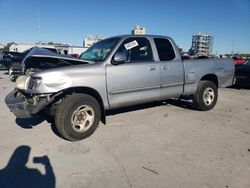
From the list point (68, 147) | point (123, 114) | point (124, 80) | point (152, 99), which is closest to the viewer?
point (68, 147)

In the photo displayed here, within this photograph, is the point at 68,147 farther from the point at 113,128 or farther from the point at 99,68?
the point at 99,68

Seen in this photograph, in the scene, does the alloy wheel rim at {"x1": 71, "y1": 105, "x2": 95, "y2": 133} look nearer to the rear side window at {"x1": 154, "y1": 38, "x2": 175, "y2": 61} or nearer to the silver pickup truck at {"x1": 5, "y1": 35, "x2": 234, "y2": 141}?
the silver pickup truck at {"x1": 5, "y1": 35, "x2": 234, "y2": 141}

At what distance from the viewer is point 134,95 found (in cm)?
493

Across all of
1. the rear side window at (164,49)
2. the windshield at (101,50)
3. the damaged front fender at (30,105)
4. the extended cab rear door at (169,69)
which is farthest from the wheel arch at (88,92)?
the rear side window at (164,49)

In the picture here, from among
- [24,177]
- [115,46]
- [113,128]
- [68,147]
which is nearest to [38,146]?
[68,147]

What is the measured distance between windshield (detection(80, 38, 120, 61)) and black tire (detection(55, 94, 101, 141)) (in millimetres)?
1006

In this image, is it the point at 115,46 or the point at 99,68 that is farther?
the point at 115,46

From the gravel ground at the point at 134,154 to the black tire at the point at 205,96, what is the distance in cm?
59

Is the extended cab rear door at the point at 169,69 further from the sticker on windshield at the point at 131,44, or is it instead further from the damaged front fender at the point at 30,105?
the damaged front fender at the point at 30,105

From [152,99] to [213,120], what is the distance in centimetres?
160

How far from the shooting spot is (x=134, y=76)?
4.82m

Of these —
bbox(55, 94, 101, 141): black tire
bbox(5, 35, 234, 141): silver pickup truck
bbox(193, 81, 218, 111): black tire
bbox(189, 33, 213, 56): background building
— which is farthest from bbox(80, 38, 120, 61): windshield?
bbox(189, 33, 213, 56): background building

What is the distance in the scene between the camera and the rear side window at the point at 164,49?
5.44 m

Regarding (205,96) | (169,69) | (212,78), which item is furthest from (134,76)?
(212,78)
